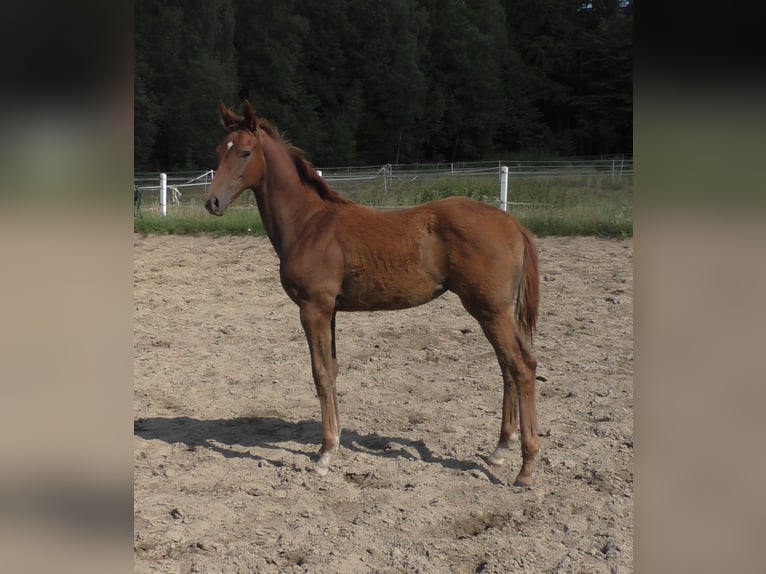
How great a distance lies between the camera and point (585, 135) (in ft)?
148

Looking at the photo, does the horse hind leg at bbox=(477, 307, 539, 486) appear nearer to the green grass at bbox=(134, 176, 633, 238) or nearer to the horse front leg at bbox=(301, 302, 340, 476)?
the horse front leg at bbox=(301, 302, 340, 476)

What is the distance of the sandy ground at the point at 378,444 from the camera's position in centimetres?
297

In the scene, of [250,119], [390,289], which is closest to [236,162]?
[250,119]

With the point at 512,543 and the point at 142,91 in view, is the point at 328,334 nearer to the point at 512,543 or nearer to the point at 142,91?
the point at 512,543

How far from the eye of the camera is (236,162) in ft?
12.5

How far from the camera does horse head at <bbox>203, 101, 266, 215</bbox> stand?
3.72 meters

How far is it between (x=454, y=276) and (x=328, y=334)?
80cm

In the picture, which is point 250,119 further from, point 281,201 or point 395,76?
point 395,76

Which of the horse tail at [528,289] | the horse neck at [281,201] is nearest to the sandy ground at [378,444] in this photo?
the horse tail at [528,289]

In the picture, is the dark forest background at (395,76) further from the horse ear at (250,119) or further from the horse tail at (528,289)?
the horse tail at (528,289)

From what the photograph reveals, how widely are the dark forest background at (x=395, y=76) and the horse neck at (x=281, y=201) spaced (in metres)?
29.6

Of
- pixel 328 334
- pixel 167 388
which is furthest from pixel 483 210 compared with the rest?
pixel 167 388
